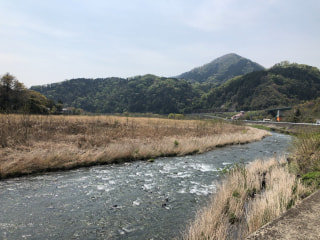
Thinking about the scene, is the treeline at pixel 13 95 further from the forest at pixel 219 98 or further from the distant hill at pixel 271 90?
the distant hill at pixel 271 90

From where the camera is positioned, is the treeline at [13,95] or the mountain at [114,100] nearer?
the treeline at [13,95]

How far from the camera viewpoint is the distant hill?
6191 inches

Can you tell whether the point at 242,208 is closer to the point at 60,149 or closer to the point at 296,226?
the point at 296,226

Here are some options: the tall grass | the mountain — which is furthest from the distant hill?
the tall grass

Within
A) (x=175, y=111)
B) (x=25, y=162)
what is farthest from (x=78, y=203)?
(x=175, y=111)

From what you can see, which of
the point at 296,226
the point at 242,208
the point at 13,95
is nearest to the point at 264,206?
the point at 242,208

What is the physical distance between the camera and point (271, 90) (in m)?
165

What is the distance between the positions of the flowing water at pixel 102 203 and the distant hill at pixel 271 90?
532 ft

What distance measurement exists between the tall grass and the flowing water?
109 cm

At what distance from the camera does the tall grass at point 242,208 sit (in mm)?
5666

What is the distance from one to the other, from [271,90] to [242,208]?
183501 mm

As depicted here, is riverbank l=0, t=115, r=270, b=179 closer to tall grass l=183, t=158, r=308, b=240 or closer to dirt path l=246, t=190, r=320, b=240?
tall grass l=183, t=158, r=308, b=240

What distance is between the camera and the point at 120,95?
195 metres

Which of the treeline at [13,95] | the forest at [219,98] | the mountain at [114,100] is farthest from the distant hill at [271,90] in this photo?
the treeline at [13,95]
